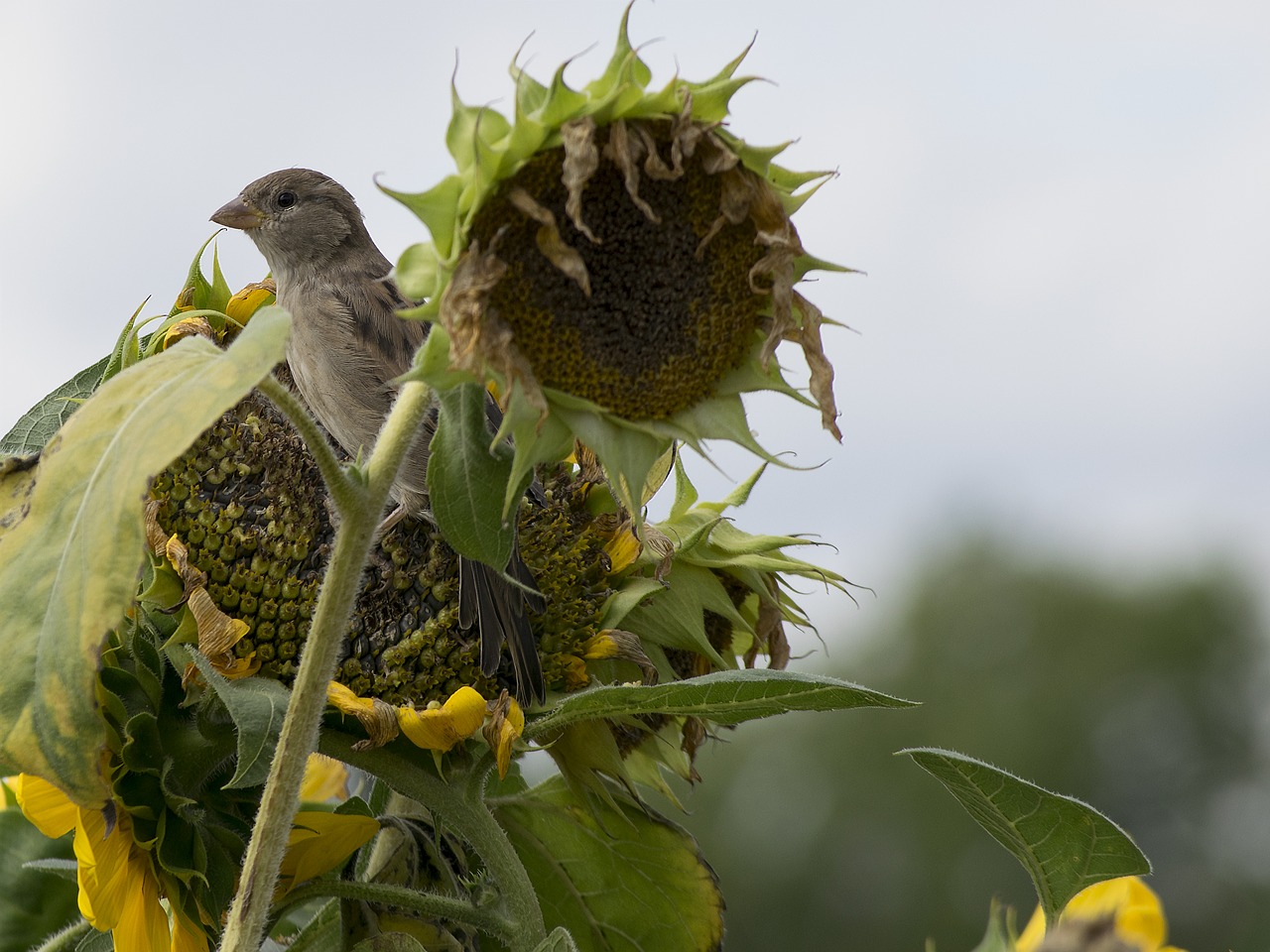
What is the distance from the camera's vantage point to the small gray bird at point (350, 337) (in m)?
1.35

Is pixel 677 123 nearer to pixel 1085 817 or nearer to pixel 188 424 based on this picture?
pixel 188 424

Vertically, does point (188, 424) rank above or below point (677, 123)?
below

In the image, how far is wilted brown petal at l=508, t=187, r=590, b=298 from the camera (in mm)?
916

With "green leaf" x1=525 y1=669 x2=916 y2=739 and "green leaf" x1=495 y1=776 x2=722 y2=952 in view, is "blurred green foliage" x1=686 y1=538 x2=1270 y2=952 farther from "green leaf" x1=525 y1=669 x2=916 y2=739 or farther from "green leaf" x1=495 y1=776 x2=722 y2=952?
"green leaf" x1=525 y1=669 x2=916 y2=739

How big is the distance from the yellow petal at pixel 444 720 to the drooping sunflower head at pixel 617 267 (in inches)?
14.4

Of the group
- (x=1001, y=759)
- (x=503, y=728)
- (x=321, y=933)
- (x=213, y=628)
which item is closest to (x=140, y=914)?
(x=321, y=933)

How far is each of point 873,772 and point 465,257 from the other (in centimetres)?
1872

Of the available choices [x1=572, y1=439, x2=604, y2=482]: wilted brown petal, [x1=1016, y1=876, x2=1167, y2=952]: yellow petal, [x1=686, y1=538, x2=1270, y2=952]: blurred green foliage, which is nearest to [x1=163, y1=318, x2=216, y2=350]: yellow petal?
[x1=572, y1=439, x2=604, y2=482]: wilted brown petal

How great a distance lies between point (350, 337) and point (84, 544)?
3.51ft

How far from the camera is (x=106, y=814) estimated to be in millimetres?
1269

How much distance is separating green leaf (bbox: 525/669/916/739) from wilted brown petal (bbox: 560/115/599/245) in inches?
15.6

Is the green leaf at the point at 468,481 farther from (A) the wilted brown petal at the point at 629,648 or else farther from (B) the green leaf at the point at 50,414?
(B) the green leaf at the point at 50,414

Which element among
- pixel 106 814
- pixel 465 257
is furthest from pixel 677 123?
pixel 106 814

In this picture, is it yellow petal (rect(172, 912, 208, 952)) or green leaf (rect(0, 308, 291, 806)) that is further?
yellow petal (rect(172, 912, 208, 952))
